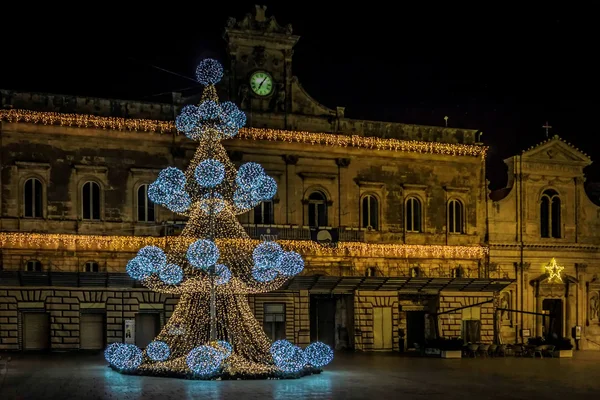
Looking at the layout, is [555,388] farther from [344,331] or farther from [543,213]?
[543,213]

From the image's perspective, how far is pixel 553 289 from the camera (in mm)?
47688

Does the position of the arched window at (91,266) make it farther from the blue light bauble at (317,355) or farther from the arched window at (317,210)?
the blue light bauble at (317,355)

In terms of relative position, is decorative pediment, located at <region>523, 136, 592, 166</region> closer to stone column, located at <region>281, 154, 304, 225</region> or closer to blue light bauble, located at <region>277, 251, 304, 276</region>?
stone column, located at <region>281, 154, 304, 225</region>

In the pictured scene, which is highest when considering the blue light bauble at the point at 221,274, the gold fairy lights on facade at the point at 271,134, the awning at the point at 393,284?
the gold fairy lights on facade at the point at 271,134

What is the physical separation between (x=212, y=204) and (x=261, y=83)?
15.7m

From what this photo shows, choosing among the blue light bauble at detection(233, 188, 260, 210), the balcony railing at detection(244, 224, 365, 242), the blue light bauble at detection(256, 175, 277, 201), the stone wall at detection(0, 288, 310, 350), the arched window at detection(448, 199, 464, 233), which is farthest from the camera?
the arched window at detection(448, 199, 464, 233)

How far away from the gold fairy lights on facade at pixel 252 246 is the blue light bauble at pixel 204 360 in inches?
280

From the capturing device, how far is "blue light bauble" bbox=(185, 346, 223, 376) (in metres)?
26.5

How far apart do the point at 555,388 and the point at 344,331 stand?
57.5 feet

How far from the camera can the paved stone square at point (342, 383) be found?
77.7 feet

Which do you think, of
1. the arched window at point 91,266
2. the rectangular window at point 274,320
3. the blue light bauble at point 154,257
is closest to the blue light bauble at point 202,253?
the blue light bauble at point 154,257

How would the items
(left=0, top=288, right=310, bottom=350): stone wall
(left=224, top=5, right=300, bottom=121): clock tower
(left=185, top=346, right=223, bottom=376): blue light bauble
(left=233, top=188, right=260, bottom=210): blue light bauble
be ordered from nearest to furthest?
(left=185, top=346, right=223, bottom=376): blue light bauble
(left=233, top=188, right=260, bottom=210): blue light bauble
(left=0, top=288, right=310, bottom=350): stone wall
(left=224, top=5, right=300, bottom=121): clock tower

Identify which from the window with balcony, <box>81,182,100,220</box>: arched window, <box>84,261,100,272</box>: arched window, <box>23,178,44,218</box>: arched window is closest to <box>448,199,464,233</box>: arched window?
the window with balcony

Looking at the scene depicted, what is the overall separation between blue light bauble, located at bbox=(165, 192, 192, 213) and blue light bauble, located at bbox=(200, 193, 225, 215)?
0.46 metres
